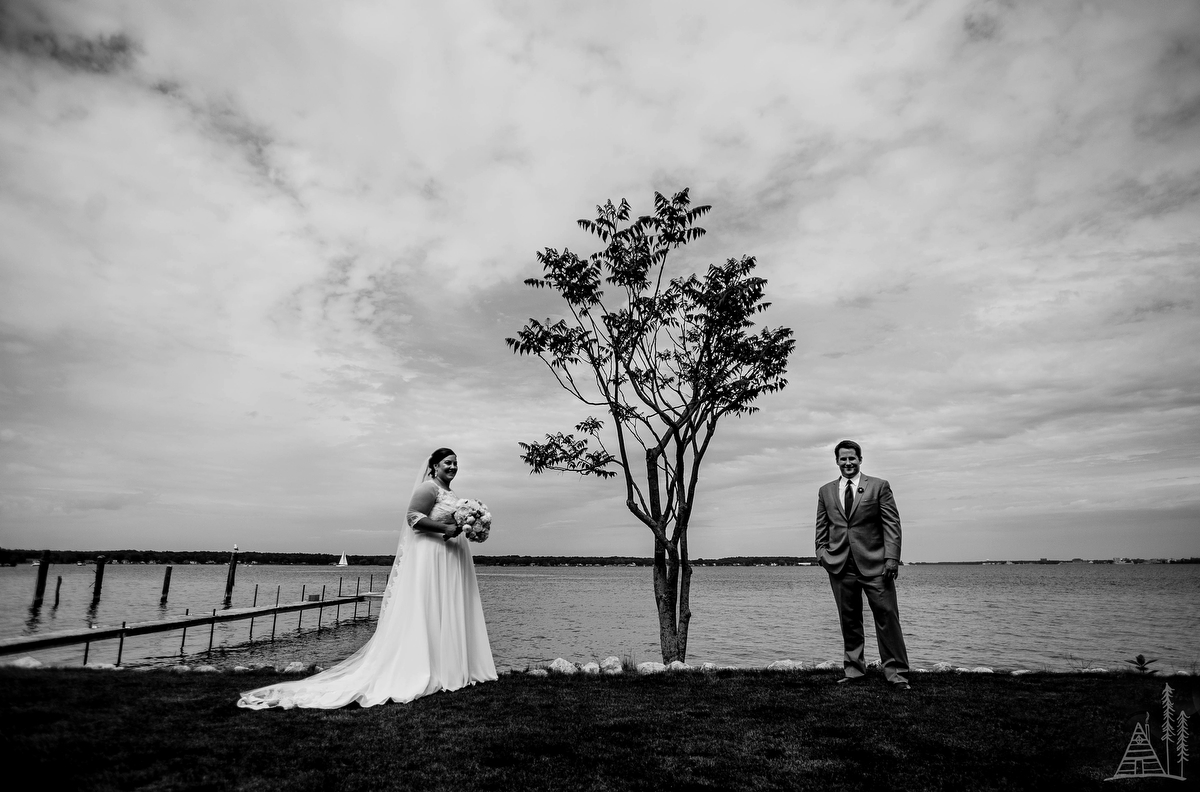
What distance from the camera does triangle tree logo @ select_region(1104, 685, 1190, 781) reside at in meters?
3.22

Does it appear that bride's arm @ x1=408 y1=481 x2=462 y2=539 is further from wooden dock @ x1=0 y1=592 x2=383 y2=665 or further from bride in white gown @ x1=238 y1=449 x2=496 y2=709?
wooden dock @ x1=0 y1=592 x2=383 y2=665

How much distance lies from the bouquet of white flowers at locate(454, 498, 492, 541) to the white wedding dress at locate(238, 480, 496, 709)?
0.13 meters

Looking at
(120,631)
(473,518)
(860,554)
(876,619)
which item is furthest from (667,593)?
(120,631)

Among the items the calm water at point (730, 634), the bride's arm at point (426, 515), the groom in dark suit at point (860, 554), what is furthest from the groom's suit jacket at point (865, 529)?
A: the calm water at point (730, 634)

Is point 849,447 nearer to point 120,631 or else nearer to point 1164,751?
point 1164,751

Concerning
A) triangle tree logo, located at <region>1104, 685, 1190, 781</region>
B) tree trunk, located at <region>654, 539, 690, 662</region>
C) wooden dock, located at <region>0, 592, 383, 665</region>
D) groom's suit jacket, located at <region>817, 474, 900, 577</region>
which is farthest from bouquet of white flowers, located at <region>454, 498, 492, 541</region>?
triangle tree logo, located at <region>1104, 685, 1190, 781</region>

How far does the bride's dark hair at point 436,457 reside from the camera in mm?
7906

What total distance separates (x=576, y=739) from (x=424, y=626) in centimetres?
244

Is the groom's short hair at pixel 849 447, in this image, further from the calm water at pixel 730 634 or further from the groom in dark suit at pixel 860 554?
the calm water at pixel 730 634

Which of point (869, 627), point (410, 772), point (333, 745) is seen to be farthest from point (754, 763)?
point (869, 627)

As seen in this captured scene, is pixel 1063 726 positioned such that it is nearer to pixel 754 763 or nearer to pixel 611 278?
pixel 754 763

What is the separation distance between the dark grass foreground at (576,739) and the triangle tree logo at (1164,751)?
0.06m

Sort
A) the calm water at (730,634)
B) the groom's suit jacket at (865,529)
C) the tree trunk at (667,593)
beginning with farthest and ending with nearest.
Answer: the calm water at (730,634)
the tree trunk at (667,593)
the groom's suit jacket at (865,529)

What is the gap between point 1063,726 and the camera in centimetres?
589
